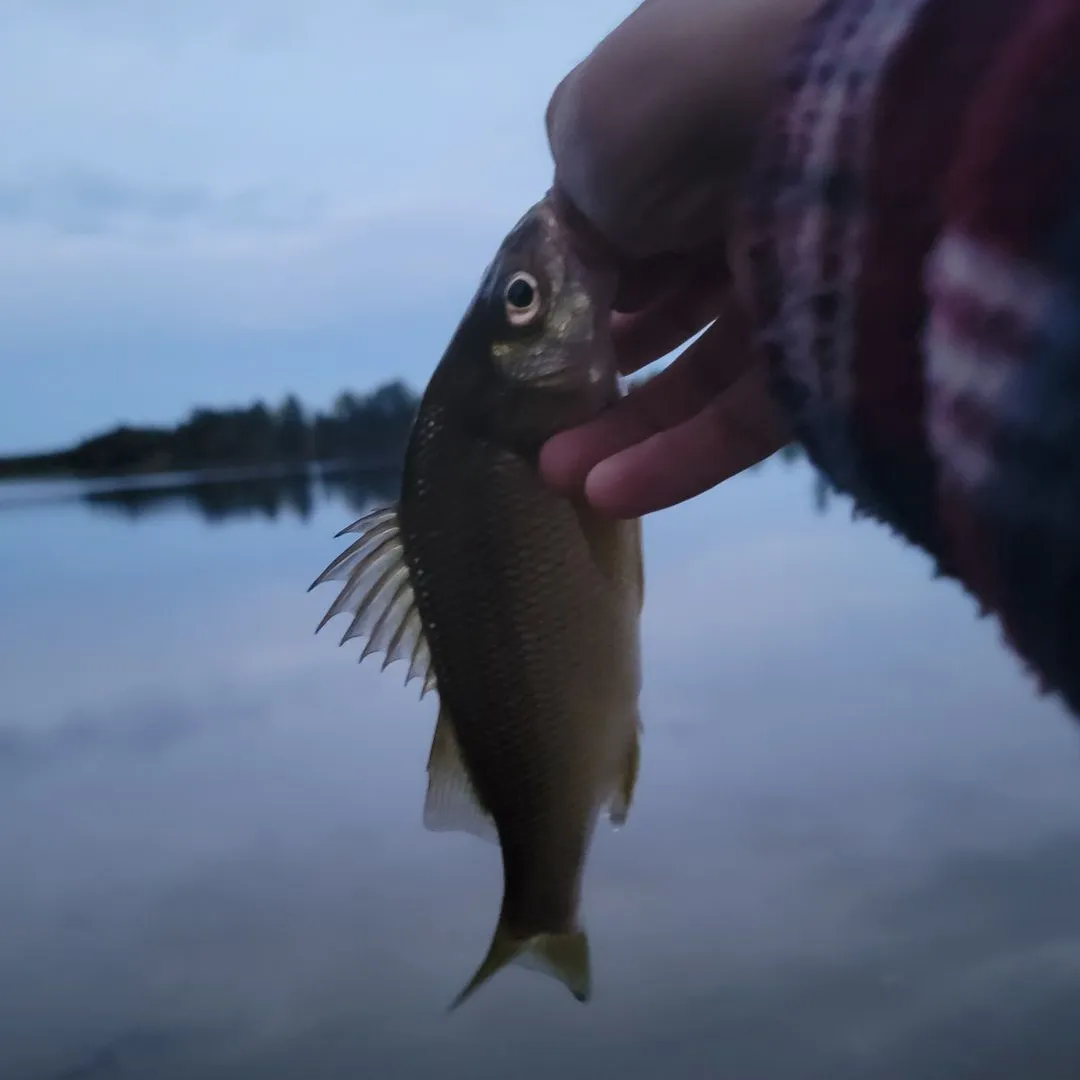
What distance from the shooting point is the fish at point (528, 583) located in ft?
4.59

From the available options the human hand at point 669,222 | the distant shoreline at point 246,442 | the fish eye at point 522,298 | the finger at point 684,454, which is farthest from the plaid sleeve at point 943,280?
the distant shoreline at point 246,442

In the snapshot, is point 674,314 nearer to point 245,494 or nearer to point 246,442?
point 246,442

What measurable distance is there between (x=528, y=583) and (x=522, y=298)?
36 centimetres

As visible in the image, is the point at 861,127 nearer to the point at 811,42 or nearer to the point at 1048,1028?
the point at 811,42

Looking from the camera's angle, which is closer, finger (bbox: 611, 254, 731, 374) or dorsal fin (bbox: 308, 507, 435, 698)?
finger (bbox: 611, 254, 731, 374)

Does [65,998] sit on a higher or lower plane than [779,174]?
lower

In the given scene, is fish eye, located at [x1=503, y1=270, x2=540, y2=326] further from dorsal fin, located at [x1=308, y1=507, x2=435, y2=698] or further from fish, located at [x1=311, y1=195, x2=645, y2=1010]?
dorsal fin, located at [x1=308, y1=507, x2=435, y2=698]

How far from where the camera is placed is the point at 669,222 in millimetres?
1235

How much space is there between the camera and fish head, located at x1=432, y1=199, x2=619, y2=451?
1369 millimetres

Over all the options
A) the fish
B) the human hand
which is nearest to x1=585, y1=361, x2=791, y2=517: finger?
the human hand

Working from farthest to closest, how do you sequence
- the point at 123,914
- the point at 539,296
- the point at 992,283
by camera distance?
the point at 123,914, the point at 539,296, the point at 992,283

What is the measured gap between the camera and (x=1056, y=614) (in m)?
0.63

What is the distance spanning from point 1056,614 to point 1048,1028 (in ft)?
8.76

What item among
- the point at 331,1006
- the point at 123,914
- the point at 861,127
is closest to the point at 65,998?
the point at 123,914
